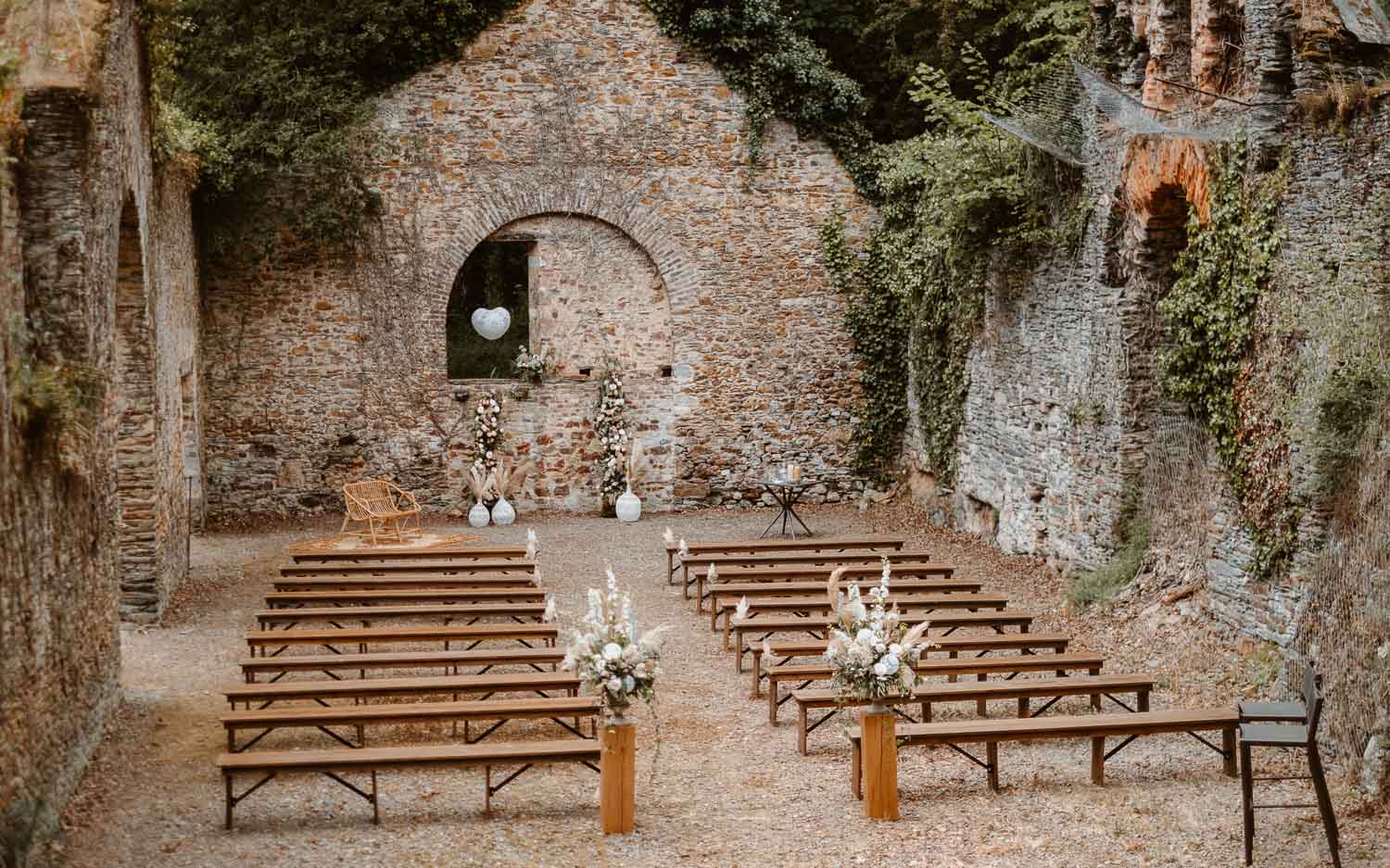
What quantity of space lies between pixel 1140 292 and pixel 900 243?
199 inches

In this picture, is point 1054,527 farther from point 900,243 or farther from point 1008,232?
point 900,243

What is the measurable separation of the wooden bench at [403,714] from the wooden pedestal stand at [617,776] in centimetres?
78

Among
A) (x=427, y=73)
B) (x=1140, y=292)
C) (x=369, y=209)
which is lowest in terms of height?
(x=1140, y=292)

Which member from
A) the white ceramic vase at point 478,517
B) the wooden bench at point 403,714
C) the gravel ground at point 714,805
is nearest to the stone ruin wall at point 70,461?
the gravel ground at point 714,805

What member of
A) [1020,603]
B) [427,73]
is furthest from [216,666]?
[427,73]

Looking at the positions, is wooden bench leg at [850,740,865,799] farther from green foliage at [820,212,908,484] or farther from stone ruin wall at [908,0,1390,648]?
green foliage at [820,212,908,484]

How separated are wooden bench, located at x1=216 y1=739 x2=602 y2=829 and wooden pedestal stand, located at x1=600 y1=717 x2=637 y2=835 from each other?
223 millimetres

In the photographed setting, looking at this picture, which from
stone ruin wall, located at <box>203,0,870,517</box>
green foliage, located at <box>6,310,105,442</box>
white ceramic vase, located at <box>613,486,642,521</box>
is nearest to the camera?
green foliage, located at <box>6,310,105,442</box>

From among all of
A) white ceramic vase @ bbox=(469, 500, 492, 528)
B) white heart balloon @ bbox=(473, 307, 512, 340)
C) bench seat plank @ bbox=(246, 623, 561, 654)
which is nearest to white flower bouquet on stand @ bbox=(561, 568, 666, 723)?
bench seat plank @ bbox=(246, 623, 561, 654)

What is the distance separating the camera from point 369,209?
53.7 feet

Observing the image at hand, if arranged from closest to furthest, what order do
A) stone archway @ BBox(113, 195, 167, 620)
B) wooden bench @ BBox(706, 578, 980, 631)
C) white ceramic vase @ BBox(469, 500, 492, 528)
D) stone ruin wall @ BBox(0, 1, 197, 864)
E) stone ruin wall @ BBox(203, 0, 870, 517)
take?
stone ruin wall @ BBox(0, 1, 197, 864) → wooden bench @ BBox(706, 578, 980, 631) → stone archway @ BBox(113, 195, 167, 620) → white ceramic vase @ BBox(469, 500, 492, 528) → stone ruin wall @ BBox(203, 0, 870, 517)

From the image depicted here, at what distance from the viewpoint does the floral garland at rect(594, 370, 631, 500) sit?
16922mm

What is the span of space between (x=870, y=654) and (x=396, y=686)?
297cm

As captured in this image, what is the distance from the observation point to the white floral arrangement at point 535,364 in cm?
1695
